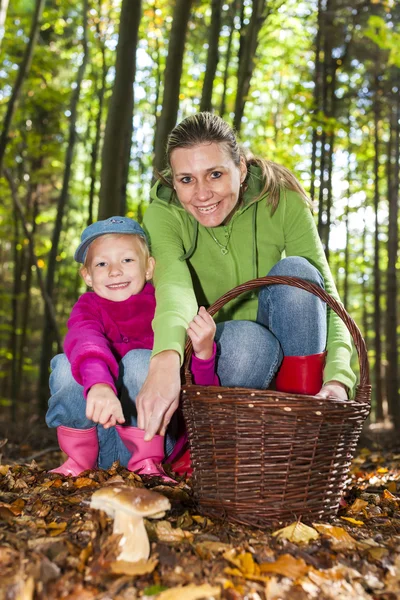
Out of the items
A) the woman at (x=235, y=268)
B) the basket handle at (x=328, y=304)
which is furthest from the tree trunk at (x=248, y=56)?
the basket handle at (x=328, y=304)

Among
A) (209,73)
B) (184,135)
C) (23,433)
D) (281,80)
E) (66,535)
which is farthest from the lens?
(281,80)

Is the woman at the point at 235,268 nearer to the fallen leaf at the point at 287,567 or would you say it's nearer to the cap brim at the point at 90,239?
the cap brim at the point at 90,239

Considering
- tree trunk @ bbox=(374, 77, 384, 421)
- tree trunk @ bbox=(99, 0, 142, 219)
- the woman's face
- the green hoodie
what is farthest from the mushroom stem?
tree trunk @ bbox=(374, 77, 384, 421)

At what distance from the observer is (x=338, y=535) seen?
1.83m

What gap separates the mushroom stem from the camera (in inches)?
60.3

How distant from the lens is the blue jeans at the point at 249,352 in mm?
2396

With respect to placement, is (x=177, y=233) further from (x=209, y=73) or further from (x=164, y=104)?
(x=209, y=73)

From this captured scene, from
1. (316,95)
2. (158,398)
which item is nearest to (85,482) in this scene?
(158,398)

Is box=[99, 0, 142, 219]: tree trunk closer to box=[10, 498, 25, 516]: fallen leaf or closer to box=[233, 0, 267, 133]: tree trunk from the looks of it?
box=[233, 0, 267, 133]: tree trunk

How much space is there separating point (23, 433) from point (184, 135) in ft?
13.1

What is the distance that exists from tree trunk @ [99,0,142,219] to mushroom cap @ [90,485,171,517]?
2.97 m

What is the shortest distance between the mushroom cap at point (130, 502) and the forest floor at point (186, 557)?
0.09m

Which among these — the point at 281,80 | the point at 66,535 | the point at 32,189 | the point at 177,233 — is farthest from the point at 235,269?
the point at 281,80

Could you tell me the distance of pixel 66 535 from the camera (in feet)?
5.69
